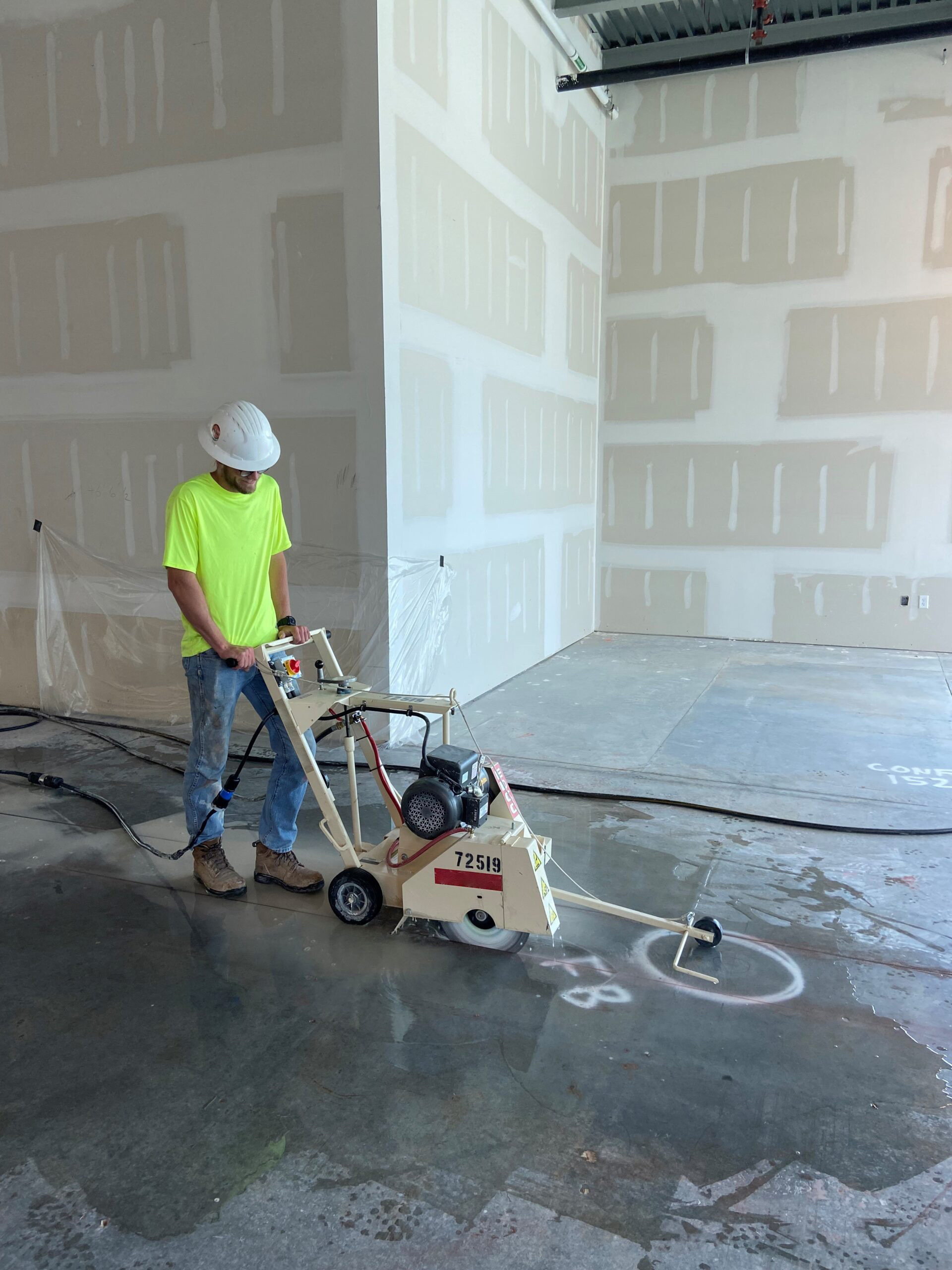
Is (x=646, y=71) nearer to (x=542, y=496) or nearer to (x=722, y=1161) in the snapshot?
(x=542, y=496)

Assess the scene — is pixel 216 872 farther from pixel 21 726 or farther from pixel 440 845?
pixel 21 726

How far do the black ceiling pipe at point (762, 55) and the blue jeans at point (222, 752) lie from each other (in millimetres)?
5782

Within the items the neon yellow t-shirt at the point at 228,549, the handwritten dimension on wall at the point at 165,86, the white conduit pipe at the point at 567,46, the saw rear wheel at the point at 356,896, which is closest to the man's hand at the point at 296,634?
the neon yellow t-shirt at the point at 228,549

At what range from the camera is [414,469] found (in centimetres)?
450

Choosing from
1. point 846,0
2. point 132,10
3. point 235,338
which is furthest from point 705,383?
point 132,10

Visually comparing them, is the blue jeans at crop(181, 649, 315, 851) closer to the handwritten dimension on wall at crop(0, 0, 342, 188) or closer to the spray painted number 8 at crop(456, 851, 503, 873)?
the spray painted number 8 at crop(456, 851, 503, 873)

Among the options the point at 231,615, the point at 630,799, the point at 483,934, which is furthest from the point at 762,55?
the point at 483,934

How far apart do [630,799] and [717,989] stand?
4.61ft

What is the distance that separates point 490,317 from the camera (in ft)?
17.6

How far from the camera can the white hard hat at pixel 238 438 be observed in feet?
8.34

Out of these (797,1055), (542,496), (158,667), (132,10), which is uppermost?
(132,10)

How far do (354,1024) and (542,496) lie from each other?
16.2ft

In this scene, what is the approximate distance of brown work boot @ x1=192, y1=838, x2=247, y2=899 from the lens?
2770 mm

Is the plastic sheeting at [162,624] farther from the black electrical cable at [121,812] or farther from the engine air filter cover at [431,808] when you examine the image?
the engine air filter cover at [431,808]
